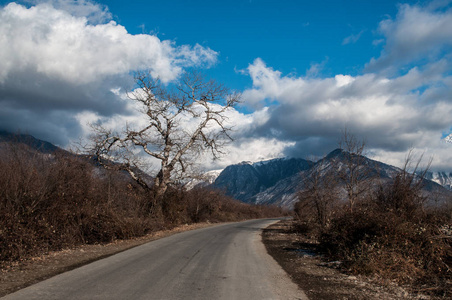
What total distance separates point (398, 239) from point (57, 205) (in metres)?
12.7

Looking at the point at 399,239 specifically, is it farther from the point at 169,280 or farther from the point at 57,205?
the point at 57,205

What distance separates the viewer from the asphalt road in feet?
21.0

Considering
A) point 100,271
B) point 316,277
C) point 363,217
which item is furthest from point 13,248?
point 363,217

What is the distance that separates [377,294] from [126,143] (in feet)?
72.9

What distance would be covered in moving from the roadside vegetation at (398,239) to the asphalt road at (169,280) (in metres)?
2.56

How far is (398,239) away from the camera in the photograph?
9.41m

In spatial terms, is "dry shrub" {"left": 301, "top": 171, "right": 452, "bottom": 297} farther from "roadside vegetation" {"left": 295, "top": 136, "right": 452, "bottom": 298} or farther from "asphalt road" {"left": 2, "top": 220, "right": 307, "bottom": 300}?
"asphalt road" {"left": 2, "top": 220, "right": 307, "bottom": 300}

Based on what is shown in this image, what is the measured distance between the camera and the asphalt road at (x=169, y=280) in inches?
252

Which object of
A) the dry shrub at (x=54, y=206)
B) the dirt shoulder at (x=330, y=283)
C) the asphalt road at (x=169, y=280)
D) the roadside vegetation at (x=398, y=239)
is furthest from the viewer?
the dry shrub at (x=54, y=206)

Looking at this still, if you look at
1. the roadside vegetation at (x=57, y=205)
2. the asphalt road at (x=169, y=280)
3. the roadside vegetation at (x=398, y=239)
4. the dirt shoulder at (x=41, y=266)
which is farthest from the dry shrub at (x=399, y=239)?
the roadside vegetation at (x=57, y=205)

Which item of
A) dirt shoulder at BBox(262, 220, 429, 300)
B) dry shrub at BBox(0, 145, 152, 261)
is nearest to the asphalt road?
dirt shoulder at BBox(262, 220, 429, 300)

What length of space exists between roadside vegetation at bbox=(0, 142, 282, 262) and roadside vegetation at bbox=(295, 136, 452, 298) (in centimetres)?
1033

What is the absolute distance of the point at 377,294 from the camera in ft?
23.4

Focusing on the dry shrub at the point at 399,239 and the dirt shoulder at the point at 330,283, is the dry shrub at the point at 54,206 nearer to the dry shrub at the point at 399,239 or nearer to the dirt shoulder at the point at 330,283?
the dirt shoulder at the point at 330,283
